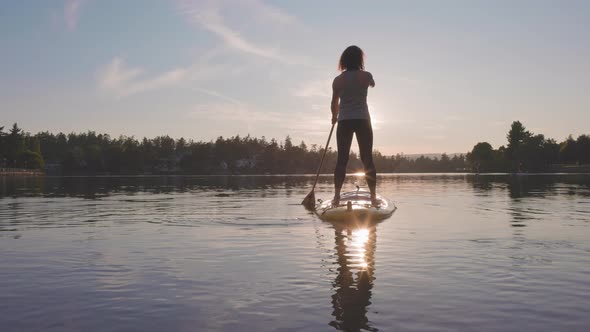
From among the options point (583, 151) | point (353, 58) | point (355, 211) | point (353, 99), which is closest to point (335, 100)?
point (353, 99)

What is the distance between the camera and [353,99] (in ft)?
40.8

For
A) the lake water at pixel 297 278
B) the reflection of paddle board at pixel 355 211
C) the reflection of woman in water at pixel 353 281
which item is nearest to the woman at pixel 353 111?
the reflection of paddle board at pixel 355 211

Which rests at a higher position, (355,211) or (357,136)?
(357,136)

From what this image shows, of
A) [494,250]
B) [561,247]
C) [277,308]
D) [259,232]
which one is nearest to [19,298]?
[277,308]

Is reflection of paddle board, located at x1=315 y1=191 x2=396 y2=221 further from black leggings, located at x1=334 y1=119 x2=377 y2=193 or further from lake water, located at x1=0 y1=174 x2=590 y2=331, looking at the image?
black leggings, located at x1=334 y1=119 x2=377 y2=193

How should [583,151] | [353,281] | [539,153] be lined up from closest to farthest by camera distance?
[353,281]
[583,151]
[539,153]

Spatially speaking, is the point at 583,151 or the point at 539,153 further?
the point at 539,153

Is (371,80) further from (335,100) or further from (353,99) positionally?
(335,100)

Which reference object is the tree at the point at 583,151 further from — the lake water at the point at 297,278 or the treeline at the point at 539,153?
the lake water at the point at 297,278

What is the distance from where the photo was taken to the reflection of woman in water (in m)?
4.76

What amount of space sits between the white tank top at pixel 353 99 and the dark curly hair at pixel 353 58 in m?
0.33

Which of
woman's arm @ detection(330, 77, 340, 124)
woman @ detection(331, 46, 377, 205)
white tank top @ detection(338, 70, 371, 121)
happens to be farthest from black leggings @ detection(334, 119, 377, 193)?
woman's arm @ detection(330, 77, 340, 124)

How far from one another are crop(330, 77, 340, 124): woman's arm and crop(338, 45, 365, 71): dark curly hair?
53cm

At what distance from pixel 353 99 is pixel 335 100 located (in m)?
0.68
